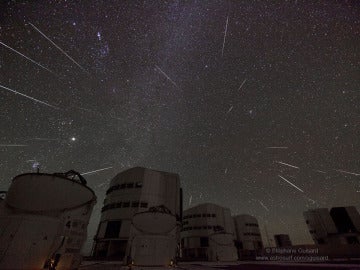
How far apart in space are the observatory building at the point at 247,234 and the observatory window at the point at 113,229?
43197 mm

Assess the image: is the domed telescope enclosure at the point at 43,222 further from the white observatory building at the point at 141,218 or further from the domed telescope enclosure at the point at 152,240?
the white observatory building at the point at 141,218

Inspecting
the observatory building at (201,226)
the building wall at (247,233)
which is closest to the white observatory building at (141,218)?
the observatory building at (201,226)

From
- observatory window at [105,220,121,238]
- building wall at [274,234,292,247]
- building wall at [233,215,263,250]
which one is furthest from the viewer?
building wall at [274,234,292,247]

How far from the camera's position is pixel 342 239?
45.1 meters

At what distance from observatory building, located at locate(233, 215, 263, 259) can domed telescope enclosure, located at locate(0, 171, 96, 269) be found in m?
63.8

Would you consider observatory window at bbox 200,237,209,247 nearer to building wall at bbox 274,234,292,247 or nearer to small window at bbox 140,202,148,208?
small window at bbox 140,202,148,208

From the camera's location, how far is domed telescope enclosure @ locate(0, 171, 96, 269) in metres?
9.86

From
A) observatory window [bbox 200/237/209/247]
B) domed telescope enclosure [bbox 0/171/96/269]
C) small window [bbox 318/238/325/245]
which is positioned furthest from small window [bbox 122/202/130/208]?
small window [bbox 318/238/325/245]

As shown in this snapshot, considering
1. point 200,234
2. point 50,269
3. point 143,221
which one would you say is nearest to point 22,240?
point 50,269

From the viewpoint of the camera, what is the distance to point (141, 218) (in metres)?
22.4

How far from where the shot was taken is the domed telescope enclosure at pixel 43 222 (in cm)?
986

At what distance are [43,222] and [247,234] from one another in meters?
71.0

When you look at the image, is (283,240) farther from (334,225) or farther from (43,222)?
(43,222)

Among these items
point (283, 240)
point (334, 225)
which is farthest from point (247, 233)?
point (334, 225)
